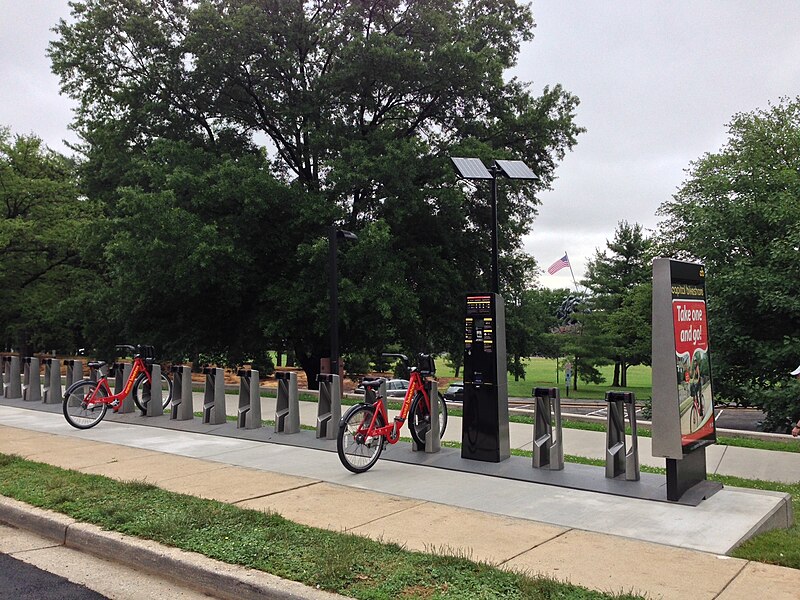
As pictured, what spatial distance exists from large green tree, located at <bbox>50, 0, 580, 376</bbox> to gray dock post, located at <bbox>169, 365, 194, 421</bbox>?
267 inches

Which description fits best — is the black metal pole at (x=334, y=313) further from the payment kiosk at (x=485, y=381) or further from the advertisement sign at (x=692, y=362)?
the advertisement sign at (x=692, y=362)

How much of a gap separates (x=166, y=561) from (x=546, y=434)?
4.44 metres

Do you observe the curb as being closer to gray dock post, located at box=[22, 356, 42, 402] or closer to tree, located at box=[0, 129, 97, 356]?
gray dock post, located at box=[22, 356, 42, 402]

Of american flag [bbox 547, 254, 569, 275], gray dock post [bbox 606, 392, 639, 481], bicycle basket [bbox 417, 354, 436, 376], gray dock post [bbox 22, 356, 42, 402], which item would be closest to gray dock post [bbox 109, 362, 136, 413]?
gray dock post [bbox 22, 356, 42, 402]

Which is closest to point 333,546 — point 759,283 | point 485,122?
point 759,283

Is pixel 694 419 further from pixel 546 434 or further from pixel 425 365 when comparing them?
pixel 425 365

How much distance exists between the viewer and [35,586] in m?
4.45

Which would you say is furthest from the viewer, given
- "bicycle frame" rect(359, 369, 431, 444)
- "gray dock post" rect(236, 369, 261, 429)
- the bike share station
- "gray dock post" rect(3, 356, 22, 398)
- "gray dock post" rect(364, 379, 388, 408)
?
"gray dock post" rect(3, 356, 22, 398)

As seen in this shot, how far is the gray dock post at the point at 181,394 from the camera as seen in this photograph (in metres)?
11.6

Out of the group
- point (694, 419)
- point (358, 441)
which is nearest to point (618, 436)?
point (694, 419)

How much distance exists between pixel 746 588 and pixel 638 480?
9.45ft

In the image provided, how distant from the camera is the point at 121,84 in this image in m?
23.6

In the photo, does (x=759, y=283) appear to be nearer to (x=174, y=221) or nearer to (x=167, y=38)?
(x=174, y=221)

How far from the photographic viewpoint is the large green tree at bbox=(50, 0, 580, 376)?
19.7 meters
